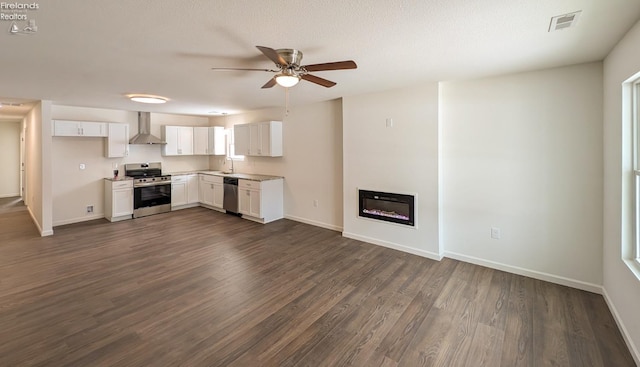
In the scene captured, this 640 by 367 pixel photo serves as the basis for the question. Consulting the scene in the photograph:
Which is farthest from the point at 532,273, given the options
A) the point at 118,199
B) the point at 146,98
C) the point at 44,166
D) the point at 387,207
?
the point at 44,166

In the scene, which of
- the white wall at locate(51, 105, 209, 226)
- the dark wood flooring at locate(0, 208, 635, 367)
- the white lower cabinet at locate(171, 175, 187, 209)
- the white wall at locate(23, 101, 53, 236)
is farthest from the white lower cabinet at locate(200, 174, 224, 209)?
the white wall at locate(23, 101, 53, 236)

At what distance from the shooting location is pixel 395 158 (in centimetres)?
437

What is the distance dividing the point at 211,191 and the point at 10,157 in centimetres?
677

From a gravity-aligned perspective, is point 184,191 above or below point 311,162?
below

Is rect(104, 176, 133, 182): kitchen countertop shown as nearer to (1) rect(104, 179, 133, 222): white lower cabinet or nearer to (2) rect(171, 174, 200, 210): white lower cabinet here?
(1) rect(104, 179, 133, 222): white lower cabinet

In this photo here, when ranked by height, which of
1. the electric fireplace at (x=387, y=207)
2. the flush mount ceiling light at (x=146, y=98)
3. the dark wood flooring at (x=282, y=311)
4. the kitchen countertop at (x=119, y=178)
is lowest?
the dark wood flooring at (x=282, y=311)

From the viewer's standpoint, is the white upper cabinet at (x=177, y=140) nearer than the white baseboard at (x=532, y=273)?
No

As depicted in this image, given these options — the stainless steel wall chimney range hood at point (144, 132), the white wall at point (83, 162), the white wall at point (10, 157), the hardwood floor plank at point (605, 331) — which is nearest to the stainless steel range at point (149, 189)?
the white wall at point (83, 162)

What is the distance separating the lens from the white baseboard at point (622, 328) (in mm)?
2094

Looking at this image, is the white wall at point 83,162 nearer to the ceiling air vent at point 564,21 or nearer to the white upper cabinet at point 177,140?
the white upper cabinet at point 177,140

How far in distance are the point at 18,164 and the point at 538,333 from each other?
12.8m

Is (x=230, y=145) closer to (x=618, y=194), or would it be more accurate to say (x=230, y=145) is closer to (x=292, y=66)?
(x=292, y=66)

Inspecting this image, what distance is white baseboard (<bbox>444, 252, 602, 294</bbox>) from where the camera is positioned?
10.2 feet

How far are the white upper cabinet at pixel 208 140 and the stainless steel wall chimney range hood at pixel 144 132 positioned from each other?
87 cm
